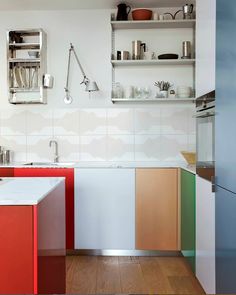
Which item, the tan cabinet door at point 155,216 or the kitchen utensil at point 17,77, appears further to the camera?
the kitchen utensil at point 17,77

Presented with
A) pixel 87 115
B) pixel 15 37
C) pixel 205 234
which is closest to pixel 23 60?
pixel 15 37

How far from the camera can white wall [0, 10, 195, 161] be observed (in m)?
4.09

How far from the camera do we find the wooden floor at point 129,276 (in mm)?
2797

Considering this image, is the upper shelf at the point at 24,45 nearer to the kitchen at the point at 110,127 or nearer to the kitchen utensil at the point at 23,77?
the kitchen at the point at 110,127

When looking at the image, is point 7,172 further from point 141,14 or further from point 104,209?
point 141,14

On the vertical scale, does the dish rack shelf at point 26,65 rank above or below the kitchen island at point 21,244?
above

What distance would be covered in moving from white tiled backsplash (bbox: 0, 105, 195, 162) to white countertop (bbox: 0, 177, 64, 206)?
6.15ft

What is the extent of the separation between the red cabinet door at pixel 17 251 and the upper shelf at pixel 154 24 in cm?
281

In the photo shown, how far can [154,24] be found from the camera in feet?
12.9

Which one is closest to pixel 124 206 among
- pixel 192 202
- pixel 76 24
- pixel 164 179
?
pixel 164 179

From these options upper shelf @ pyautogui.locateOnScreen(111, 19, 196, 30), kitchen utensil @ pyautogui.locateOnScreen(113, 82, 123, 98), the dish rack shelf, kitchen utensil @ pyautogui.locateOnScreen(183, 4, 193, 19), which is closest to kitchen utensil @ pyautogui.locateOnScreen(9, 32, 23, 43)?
the dish rack shelf

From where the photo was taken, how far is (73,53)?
13.4 ft

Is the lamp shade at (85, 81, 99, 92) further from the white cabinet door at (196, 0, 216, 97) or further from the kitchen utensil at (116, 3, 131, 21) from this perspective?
the white cabinet door at (196, 0, 216, 97)

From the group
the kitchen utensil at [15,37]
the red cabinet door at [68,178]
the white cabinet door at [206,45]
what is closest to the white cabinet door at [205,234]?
the white cabinet door at [206,45]
